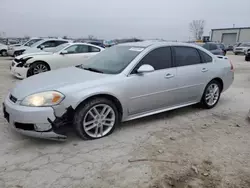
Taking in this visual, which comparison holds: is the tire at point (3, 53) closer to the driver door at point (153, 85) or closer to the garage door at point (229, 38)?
the driver door at point (153, 85)

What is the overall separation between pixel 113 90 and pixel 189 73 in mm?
1713

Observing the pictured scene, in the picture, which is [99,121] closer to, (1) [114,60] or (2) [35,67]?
(1) [114,60]

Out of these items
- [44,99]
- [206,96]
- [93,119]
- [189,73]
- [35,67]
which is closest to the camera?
[44,99]

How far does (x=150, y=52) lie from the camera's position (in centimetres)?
400

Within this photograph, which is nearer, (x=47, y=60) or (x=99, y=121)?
(x=99, y=121)

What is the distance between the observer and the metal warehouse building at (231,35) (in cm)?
5581

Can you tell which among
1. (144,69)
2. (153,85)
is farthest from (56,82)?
(153,85)

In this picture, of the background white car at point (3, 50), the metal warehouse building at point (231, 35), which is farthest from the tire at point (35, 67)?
the metal warehouse building at point (231, 35)

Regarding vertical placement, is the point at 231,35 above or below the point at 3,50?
above

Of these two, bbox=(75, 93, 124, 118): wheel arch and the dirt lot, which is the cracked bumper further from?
bbox=(75, 93, 124, 118): wheel arch

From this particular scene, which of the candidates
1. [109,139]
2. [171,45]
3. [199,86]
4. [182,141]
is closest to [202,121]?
[199,86]

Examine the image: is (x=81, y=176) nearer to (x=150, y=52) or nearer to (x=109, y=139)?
(x=109, y=139)

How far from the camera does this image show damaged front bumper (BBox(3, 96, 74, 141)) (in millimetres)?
3021

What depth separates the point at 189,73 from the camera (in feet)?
14.4
